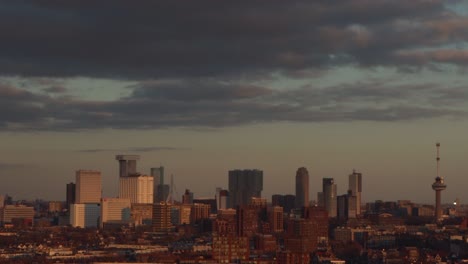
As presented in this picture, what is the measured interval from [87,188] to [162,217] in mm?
31885

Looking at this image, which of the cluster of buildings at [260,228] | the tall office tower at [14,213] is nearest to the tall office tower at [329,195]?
the cluster of buildings at [260,228]

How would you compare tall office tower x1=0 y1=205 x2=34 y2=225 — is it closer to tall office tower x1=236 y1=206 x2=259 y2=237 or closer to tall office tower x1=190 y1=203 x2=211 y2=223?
tall office tower x1=190 y1=203 x2=211 y2=223

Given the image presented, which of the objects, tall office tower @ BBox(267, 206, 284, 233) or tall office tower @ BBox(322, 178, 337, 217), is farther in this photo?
tall office tower @ BBox(322, 178, 337, 217)

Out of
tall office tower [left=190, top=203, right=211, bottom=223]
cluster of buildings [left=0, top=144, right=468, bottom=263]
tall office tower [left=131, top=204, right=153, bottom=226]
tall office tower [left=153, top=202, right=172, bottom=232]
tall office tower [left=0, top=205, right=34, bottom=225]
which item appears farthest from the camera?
tall office tower [left=0, top=205, right=34, bottom=225]

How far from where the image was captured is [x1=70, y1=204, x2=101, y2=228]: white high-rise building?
18150 cm

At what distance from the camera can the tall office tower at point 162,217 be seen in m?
165

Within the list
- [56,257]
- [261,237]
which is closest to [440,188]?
[261,237]

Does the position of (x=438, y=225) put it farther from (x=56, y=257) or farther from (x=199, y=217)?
(x=56, y=257)

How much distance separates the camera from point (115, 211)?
185m

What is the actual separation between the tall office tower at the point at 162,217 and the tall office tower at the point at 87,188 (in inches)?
1048

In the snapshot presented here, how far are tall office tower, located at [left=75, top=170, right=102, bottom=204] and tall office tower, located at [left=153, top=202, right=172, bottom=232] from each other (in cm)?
2662

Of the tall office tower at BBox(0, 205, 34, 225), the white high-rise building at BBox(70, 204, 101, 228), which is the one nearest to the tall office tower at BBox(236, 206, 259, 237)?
the white high-rise building at BBox(70, 204, 101, 228)

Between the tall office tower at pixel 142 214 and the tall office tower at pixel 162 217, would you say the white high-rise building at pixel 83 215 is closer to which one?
the tall office tower at pixel 142 214

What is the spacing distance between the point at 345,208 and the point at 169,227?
4095 cm
